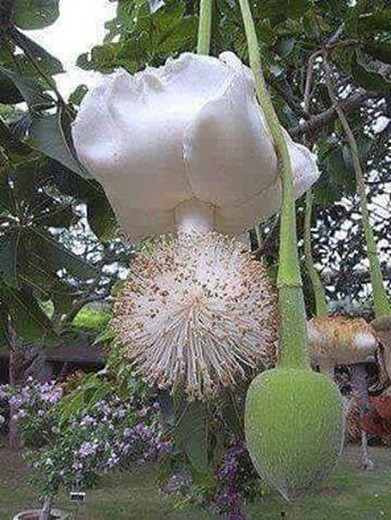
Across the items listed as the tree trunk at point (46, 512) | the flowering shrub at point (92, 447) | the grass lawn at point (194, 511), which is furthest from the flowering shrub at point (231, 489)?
the tree trunk at point (46, 512)

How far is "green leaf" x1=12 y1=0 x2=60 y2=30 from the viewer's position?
924 millimetres

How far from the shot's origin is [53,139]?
74 centimetres

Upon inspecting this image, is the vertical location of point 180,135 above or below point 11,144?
below

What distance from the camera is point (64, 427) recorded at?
14.1 feet

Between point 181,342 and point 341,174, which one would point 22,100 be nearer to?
point 181,342

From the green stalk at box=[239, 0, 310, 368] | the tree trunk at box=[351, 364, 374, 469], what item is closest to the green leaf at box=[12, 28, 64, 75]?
the green stalk at box=[239, 0, 310, 368]

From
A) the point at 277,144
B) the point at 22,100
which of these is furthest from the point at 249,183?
the point at 22,100

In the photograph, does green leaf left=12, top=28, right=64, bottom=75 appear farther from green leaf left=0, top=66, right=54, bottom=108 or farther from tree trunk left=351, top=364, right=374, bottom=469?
tree trunk left=351, top=364, right=374, bottom=469

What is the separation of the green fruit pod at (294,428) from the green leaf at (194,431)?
0.17m

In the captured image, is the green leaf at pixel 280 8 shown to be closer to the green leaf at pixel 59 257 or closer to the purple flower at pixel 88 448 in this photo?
the green leaf at pixel 59 257

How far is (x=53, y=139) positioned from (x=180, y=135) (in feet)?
0.89

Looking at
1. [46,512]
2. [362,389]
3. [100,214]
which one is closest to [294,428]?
[100,214]

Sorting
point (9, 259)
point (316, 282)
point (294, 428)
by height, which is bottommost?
point (294, 428)

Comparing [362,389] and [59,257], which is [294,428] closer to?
[59,257]
